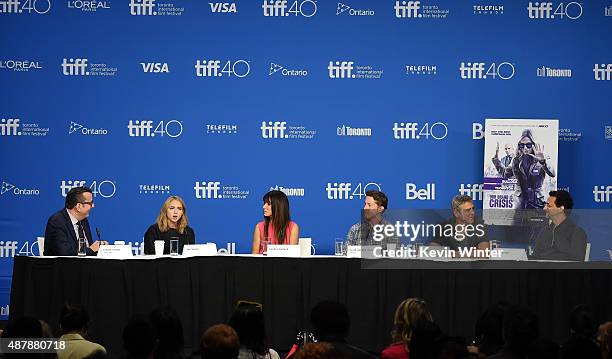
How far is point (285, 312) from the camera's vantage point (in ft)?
21.4

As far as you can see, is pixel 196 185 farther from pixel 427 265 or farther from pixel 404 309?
pixel 404 309

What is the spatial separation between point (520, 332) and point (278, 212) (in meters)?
3.53

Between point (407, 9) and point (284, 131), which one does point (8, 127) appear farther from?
point (407, 9)

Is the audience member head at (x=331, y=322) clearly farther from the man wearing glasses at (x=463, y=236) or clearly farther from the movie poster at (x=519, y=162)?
the movie poster at (x=519, y=162)

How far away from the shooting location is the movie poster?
9.01 m

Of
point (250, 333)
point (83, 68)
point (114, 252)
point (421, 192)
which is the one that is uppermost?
point (83, 68)

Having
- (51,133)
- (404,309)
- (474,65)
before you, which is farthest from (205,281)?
(474,65)

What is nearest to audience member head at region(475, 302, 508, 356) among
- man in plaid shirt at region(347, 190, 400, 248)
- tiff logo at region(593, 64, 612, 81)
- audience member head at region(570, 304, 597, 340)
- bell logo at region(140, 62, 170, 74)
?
audience member head at region(570, 304, 597, 340)

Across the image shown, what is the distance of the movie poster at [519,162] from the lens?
29.6 feet

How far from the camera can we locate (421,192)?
9.39 meters

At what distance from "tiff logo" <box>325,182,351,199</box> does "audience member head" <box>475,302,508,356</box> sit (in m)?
4.55

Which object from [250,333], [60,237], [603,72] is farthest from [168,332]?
[603,72]

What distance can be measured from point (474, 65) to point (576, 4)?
1.22m

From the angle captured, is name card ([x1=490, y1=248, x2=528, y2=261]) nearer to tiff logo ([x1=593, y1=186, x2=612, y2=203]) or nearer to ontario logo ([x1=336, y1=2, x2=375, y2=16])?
tiff logo ([x1=593, y1=186, x2=612, y2=203])
